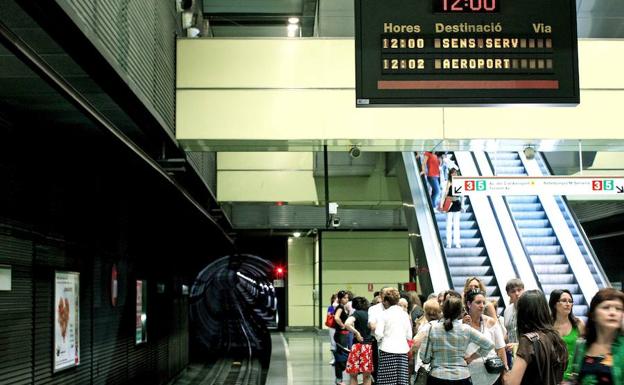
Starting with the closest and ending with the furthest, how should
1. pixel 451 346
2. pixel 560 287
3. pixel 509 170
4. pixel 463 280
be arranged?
pixel 451 346 → pixel 560 287 → pixel 463 280 → pixel 509 170

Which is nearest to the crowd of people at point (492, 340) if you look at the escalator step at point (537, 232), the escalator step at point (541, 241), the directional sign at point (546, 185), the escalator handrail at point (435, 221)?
the directional sign at point (546, 185)

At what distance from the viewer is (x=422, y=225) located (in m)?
15.7

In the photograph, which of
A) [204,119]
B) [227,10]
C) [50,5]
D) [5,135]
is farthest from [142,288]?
[50,5]

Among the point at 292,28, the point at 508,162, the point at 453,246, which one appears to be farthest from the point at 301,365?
the point at 292,28

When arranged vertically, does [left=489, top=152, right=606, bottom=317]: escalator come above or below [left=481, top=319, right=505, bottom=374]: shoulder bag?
above

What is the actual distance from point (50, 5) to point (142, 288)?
952 centimetres

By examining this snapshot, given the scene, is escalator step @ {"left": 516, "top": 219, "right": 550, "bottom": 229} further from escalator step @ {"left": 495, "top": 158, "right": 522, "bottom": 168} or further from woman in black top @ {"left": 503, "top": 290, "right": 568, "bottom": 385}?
woman in black top @ {"left": 503, "top": 290, "right": 568, "bottom": 385}

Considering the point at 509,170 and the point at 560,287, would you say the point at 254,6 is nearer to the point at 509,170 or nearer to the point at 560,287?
the point at 509,170

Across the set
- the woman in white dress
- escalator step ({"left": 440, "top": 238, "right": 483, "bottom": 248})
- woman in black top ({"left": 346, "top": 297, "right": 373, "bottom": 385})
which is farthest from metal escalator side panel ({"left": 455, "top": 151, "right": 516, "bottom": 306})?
the woman in white dress

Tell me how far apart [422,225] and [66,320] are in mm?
8045

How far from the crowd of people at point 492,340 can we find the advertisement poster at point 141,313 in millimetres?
3561

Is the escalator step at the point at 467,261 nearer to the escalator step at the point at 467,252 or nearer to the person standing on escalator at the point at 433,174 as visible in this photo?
the escalator step at the point at 467,252

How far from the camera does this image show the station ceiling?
12.8 metres

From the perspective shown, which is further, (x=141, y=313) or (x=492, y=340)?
(x=141, y=313)
